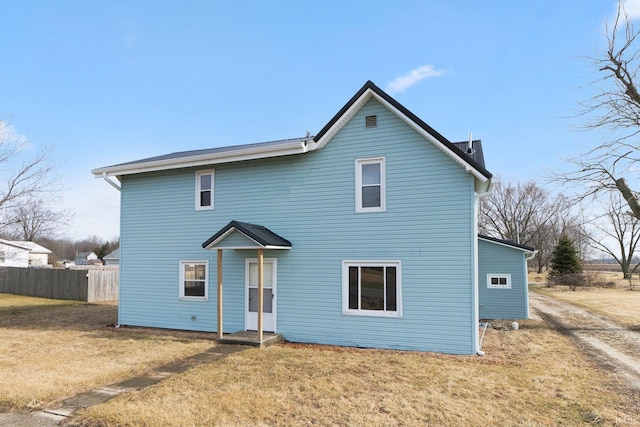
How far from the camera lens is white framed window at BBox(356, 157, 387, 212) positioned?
10062 millimetres

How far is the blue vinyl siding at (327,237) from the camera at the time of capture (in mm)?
9328

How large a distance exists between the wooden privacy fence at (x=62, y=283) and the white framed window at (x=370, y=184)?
60.0ft

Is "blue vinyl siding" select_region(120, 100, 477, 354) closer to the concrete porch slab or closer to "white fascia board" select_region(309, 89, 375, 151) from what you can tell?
"white fascia board" select_region(309, 89, 375, 151)

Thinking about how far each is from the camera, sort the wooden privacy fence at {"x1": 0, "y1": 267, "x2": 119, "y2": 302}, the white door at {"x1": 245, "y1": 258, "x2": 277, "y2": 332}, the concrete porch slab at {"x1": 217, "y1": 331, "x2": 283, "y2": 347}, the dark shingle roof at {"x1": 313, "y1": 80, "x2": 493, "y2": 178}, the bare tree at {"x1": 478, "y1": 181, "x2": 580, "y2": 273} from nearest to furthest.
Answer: the dark shingle roof at {"x1": 313, "y1": 80, "x2": 493, "y2": 178}, the concrete porch slab at {"x1": 217, "y1": 331, "x2": 283, "y2": 347}, the white door at {"x1": 245, "y1": 258, "x2": 277, "y2": 332}, the wooden privacy fence at {"x1": 0, "y1": 267, "x2": 119, "y2": 302}, the bare tree at {"x1": 478, "y1": 181, "x2": 580, "y2": 273}

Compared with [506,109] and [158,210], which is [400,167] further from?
[158,210]

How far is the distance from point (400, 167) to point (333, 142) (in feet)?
6.45

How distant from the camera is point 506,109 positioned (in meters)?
13.2

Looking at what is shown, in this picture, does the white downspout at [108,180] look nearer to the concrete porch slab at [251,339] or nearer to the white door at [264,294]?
the white door at [264,294]

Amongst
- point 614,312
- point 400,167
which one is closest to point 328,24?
point 400,167

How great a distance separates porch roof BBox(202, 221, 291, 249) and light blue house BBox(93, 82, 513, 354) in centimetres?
4

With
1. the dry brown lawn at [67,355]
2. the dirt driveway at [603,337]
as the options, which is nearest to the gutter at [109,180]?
the dry brown lawn at [67,355]

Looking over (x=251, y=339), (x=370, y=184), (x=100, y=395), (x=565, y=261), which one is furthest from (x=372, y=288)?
(x=565, y=261)

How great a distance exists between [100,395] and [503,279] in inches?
571

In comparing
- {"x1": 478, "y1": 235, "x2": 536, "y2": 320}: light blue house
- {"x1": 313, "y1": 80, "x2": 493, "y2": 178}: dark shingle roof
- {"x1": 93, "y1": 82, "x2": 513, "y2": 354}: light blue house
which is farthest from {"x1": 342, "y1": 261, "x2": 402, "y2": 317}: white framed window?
{"x1": 478, "y1": 235, "x2": 536, "y2": 320}: light blue house
